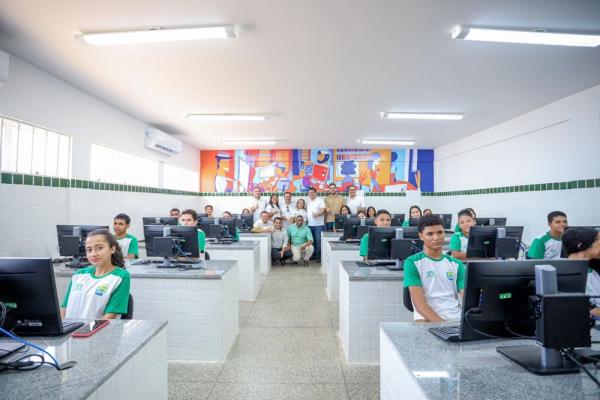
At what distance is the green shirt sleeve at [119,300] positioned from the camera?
1.87 meters

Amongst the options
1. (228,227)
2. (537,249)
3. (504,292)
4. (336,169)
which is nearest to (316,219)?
(336,169)

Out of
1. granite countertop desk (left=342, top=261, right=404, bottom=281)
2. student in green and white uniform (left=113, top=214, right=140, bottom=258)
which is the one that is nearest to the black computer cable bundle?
granite countertop desk (left=342, top=261, right=404, bottom=281)

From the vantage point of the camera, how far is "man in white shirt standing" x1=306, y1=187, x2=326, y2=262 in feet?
25.8

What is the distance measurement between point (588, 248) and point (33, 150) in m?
5.55

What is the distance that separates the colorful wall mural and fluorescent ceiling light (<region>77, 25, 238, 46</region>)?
256 inches

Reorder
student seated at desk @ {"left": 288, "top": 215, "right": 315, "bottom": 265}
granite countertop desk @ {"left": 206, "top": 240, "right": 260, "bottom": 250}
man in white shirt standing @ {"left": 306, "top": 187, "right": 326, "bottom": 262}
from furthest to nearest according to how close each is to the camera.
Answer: man in white shirt standing @ {"left": 306, "top": 187, "right": 326, "bottom": 262}, student seated at desk @ {"left": 288, "top": 215, "right": 315, "bottom": 265}, granite countertop desk @ {"left": 206, "top": 240, "right": 260, "bottom": 250}

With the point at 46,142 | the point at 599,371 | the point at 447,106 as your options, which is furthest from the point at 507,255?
the point at 46,142

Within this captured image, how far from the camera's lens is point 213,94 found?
194 inches

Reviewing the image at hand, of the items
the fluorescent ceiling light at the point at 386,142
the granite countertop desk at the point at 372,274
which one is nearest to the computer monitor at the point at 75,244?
the granite countertop desk at the point at 372,274

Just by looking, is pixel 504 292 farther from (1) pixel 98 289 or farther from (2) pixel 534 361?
(1) pixel 98 289

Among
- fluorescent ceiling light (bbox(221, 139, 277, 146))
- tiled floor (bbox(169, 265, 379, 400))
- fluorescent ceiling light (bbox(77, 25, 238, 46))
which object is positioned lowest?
tiled floor (bbox(169, 265, 379, 400))

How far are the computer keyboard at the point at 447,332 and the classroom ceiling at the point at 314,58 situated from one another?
2.56 metres

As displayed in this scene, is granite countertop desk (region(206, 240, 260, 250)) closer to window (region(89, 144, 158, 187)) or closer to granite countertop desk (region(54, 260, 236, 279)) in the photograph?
granite countertop desk (region(54, 260, 236, 279))

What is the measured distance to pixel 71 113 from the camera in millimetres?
4594
